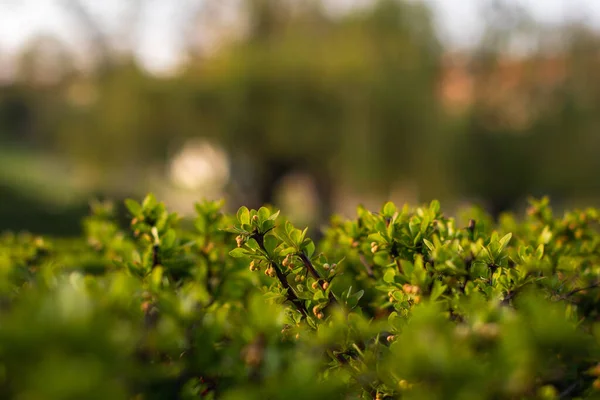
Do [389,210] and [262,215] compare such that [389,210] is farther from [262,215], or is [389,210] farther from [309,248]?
[262,215]

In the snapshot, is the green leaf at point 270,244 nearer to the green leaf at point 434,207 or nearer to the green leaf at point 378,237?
the green leaf at point 378,237

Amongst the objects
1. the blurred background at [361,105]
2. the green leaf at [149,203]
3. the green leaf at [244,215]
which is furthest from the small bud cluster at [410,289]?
the blurred background at [361,105]

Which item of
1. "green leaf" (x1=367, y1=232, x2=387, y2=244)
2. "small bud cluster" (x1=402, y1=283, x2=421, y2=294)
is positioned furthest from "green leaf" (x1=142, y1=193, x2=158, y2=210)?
"small bud cluster" (x1=402, y1=283, x2=421, y2=294)

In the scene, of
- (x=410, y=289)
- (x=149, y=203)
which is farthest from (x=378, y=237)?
(x=149, y=203)

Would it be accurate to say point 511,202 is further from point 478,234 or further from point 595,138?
point 478,234

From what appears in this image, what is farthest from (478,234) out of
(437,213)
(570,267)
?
(570,267)

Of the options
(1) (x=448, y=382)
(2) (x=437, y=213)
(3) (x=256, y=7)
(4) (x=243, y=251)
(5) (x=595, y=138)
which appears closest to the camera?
(1) (x=448, y=382)

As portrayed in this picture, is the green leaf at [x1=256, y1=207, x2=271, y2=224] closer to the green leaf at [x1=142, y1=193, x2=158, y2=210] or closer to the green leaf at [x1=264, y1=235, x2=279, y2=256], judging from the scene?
the green leaf at [x1=264, y1=235, x2=279, y2=256]
